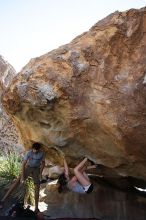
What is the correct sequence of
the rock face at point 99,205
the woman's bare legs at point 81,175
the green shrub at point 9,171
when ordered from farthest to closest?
the green shrub at point 9,171 → the rock face at point 99,205 → the woman's bare legs at point 81,175

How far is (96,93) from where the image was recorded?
273 inches

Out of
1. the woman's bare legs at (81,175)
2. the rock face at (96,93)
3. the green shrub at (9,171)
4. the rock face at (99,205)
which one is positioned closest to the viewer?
→ the rock face at (96,93)

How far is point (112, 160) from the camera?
7.63 m

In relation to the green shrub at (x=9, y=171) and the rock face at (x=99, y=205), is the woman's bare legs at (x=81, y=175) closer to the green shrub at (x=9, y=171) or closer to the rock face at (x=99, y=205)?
the rock face at (x=99, y=205)

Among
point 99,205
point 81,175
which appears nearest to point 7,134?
point 99,205

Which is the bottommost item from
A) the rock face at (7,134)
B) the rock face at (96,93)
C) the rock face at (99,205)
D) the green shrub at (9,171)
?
the rock face at (99,205)

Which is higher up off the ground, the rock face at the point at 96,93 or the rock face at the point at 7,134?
the rock face at the point at 96,93

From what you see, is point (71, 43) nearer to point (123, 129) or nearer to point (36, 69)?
point (36, 69)

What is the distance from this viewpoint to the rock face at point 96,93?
21.8ft

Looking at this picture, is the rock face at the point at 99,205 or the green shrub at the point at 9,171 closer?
the rock face at the point at 99,205

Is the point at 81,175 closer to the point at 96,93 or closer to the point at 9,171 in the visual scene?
the point at 96,93

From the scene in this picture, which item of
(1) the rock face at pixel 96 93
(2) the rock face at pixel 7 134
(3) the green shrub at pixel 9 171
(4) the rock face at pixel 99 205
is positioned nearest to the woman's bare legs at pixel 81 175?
(1) the rock face at pixel 96 93

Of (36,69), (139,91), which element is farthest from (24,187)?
(139,91)

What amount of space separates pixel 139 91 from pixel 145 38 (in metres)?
1.03
